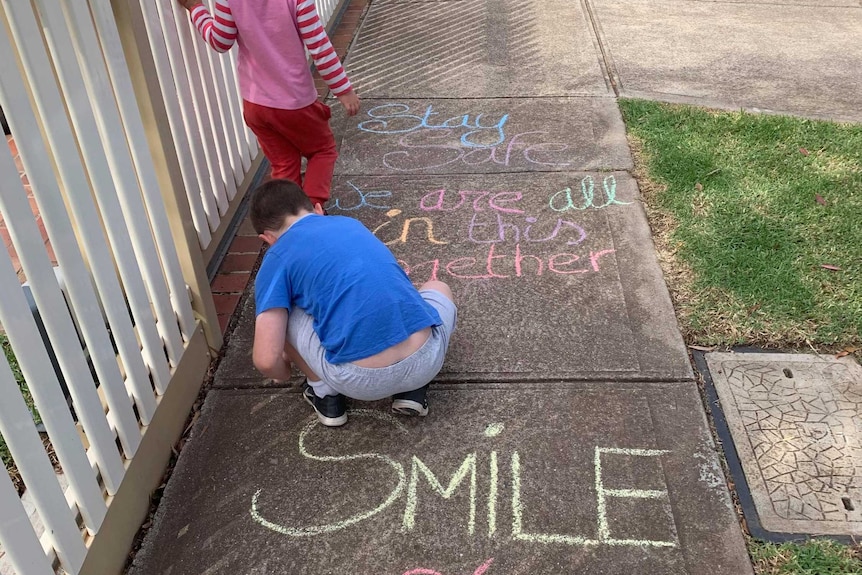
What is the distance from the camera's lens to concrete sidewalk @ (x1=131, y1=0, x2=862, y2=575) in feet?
7.52

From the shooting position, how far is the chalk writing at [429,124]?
181 inches

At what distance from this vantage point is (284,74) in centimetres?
339

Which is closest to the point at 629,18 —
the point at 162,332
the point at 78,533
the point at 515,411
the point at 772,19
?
the point at 772,19

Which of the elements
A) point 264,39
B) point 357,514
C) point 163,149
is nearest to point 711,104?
point 264,39

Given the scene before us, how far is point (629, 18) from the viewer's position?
657 cm

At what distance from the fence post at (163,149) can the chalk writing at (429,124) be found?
2169 millimetres

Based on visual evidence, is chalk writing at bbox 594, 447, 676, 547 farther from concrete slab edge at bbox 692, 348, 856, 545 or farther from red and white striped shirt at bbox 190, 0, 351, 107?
red and white striped shirt at bbox 190, 0, 351, 107

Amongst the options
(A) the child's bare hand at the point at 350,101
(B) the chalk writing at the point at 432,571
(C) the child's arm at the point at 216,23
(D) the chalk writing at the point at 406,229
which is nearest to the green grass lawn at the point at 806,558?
(B) the chalk writing at the point at 432,571

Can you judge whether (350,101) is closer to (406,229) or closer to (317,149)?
(317,149)

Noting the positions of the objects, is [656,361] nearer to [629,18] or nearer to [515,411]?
[515,411]

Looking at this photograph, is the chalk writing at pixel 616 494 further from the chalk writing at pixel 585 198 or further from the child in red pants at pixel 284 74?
the child in red pants at pixel 284 74

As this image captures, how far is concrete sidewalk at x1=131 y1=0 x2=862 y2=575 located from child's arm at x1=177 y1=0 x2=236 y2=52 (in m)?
1.07

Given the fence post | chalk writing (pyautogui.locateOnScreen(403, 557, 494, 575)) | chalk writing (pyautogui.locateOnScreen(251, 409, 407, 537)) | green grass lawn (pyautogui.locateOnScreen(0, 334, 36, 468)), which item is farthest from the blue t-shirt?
green grass lawn (pyautogui.locateOnScreen(0, 334, 36, 468))

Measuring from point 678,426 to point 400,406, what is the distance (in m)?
1.04
